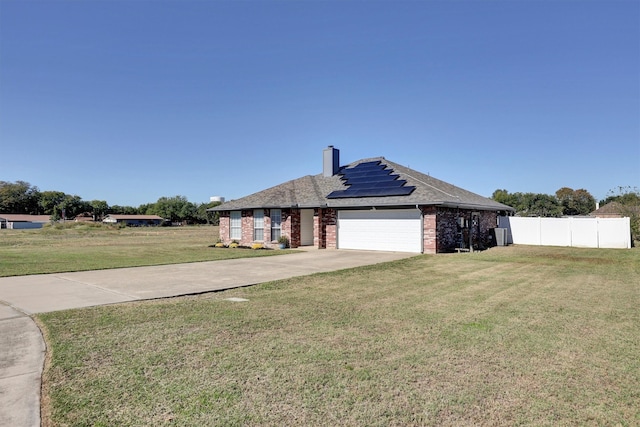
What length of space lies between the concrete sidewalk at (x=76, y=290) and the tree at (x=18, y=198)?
122 meters

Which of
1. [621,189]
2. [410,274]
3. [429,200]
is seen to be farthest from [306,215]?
[621,189]

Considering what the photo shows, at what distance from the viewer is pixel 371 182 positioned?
20.9 m

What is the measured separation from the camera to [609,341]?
5004mm

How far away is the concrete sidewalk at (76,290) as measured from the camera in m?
3.61

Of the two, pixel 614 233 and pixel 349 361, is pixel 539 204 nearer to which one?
pixel 614 233

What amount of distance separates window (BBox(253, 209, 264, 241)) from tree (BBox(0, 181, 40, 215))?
11593 centimetres

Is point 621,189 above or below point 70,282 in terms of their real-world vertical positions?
above

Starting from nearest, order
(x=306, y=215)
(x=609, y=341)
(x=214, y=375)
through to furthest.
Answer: (x=214, y=375), (x=609, y=341), (x=306, y=215)

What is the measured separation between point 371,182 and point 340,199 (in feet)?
6.89

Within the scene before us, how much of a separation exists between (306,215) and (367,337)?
17608 mm

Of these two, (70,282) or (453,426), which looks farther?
(70,282)

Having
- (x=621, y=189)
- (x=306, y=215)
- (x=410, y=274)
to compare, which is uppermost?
(x=621, y=189)

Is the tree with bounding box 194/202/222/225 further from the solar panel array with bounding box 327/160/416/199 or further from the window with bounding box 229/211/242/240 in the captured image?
the solar panel array with bounding box 327/160/416/199

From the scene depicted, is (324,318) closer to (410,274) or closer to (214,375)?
(214,375)
